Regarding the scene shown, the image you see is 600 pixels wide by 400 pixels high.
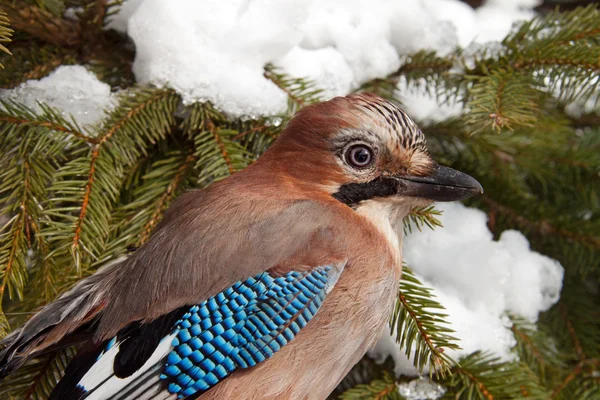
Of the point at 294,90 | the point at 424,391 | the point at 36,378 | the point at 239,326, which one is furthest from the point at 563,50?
the point at 36,378

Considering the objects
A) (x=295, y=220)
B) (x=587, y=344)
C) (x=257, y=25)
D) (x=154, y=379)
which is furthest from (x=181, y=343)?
(x=587, y=344)

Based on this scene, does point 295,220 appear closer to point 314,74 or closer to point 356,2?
point 314,74

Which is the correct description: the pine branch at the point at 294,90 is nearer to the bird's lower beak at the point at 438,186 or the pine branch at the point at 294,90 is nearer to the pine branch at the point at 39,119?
the bird's lower beak at the point at 438,186

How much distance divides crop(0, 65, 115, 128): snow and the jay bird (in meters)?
0.47

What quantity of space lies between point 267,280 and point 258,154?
0.74 meters

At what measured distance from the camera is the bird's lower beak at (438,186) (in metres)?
2.13

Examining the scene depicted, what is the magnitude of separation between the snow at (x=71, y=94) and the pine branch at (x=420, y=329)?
1225mm

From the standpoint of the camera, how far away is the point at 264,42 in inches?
98.2

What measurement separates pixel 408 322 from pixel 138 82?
1.33 metres

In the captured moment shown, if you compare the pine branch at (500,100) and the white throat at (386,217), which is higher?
the pine branch at (500,100)

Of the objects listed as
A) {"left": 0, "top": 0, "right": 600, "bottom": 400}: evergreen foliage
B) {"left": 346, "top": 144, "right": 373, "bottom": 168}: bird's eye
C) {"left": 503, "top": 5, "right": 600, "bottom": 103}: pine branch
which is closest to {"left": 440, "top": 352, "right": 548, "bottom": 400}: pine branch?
{"left": 0, "top": 0, "right": 600, "bottom": 400}: evergreen foliage

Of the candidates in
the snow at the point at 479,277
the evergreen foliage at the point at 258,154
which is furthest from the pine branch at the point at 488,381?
the snow at the point at 479,277

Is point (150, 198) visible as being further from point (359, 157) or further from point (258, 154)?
point (359, 157)

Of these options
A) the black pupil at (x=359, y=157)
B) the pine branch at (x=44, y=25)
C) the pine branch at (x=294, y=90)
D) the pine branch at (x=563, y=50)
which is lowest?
the black pupil at (x=359, y=157)
